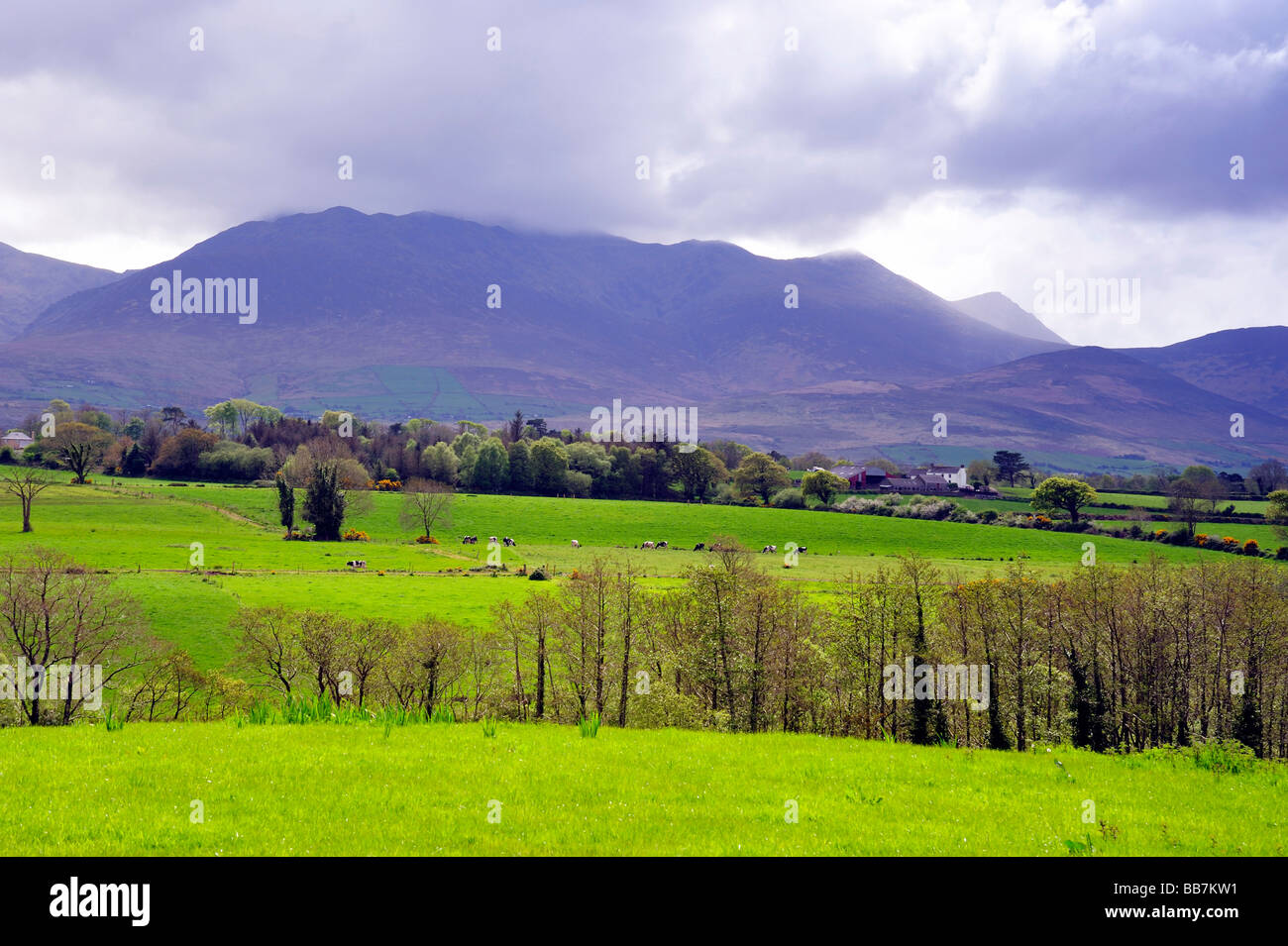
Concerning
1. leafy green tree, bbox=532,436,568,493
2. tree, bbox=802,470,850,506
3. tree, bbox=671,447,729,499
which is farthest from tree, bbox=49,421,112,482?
tree, bbox=802,470,850,506

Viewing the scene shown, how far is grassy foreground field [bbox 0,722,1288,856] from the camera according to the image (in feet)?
43.7

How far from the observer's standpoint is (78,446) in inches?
6152

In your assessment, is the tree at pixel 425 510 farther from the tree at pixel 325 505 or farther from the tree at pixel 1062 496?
the tree at pixel 1062 496

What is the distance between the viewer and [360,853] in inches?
488

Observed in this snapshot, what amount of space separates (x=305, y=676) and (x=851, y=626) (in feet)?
102

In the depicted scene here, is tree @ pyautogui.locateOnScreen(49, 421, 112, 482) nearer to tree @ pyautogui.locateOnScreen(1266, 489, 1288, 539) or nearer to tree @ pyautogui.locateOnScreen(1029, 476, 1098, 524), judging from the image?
tree @ pyautogui.locateOnScreen(1029, 476, 1098, 524)

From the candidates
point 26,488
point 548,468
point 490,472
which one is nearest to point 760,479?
point 548,468

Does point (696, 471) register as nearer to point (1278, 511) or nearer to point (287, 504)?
point (287, 504)

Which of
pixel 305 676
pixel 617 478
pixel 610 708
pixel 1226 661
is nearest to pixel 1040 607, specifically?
pixel 1226 661

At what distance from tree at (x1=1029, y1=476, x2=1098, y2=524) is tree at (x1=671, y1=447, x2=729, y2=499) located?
66075 millimetres

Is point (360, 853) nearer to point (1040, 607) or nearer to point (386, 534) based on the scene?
point (1040, 607)

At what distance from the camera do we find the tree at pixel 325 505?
12181cm

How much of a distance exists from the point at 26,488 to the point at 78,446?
35.7 meters

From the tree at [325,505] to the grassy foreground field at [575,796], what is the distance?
10356cm
